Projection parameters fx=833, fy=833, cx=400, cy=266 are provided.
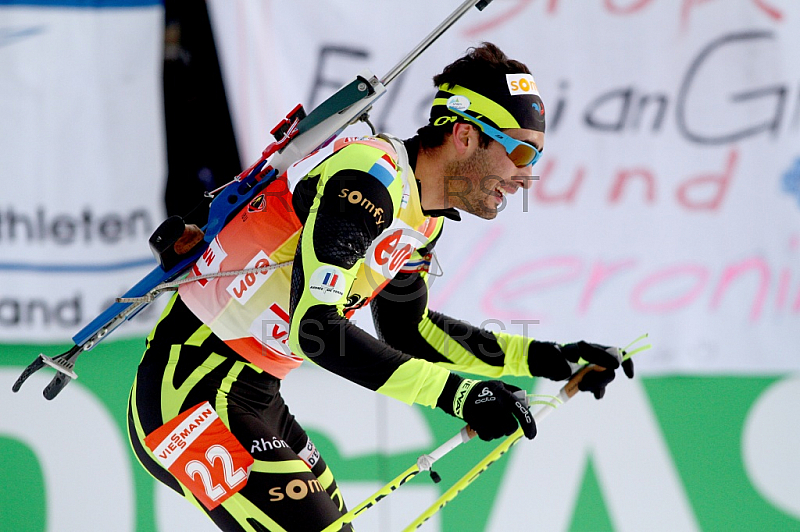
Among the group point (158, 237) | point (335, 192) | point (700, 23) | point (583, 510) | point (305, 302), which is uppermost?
point (700, 23)

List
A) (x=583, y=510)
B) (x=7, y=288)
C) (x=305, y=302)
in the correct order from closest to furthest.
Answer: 1. (x=305, y=302)
2. (x=7, y=288)
3. (x=583, y=510)

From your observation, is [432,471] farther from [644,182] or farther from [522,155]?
[644,182]

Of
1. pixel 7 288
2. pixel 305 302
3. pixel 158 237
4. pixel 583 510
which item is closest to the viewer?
pixel 305 302

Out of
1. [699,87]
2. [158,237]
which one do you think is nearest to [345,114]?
[158,237]

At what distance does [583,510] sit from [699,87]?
182 cm

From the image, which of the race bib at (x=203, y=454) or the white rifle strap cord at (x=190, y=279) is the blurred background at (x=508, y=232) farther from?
the race bib at (x=203, y=454)

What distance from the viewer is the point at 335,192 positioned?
172 centimetres

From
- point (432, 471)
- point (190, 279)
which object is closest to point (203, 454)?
point (190, 279)

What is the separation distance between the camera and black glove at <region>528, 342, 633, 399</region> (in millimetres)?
2275

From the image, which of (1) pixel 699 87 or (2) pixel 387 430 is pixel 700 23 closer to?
(1) pixel 699 87

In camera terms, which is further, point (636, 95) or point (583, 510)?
point (583, 510)

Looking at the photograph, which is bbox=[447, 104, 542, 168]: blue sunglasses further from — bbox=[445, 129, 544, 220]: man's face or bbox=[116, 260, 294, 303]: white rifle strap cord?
bbox=[116, 260, 294, 303]: white rifle strap cord

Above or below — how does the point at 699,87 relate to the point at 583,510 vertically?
above

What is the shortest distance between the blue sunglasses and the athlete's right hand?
558 mm
